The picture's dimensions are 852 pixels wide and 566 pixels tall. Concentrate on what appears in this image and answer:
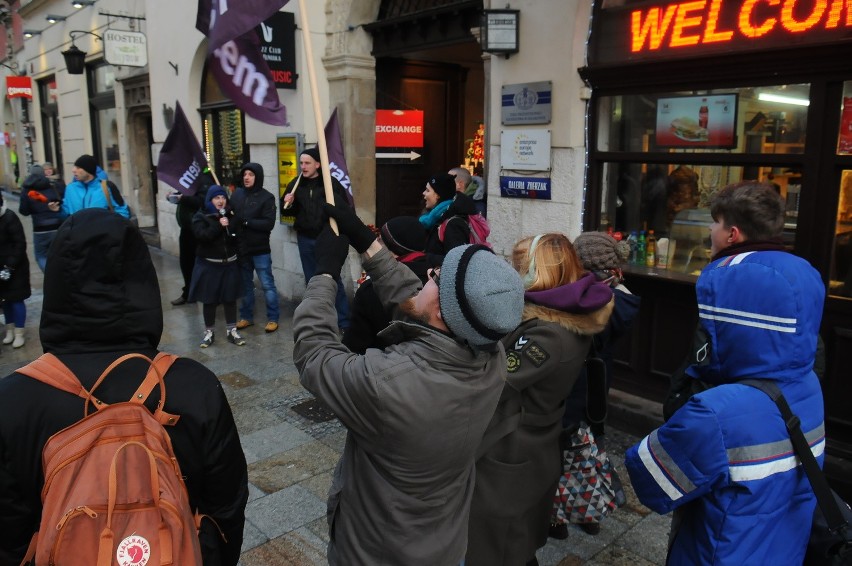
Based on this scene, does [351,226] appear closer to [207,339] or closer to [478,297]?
[478,297]

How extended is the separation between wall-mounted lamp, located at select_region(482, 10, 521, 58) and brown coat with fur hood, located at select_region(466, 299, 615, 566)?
3794 millimetres

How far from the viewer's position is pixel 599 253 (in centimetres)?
348

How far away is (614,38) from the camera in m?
5.52

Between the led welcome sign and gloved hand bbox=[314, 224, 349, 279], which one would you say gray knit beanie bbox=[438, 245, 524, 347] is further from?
the led welcome sign

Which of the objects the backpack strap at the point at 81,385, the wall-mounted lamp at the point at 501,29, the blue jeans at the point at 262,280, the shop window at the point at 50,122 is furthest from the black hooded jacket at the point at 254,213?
the shop window at the point at 50,122

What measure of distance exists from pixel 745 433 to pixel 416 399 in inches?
39.2

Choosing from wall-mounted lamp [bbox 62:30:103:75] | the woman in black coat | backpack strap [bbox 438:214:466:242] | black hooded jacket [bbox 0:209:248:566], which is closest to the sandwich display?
backpack strap [bbox 438:214:466:242]

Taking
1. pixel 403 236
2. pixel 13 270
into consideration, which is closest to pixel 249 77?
pixel 403 236

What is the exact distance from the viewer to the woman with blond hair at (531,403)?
2744 mm

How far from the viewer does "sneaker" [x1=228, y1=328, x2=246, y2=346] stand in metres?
7.43

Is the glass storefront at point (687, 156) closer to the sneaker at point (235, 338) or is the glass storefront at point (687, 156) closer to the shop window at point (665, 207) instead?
the shop window at point (665, 207)

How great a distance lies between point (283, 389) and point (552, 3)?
13.6 feet

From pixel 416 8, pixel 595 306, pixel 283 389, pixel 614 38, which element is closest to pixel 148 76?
pixel 416 8

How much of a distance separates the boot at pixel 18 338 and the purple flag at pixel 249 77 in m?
5.09
